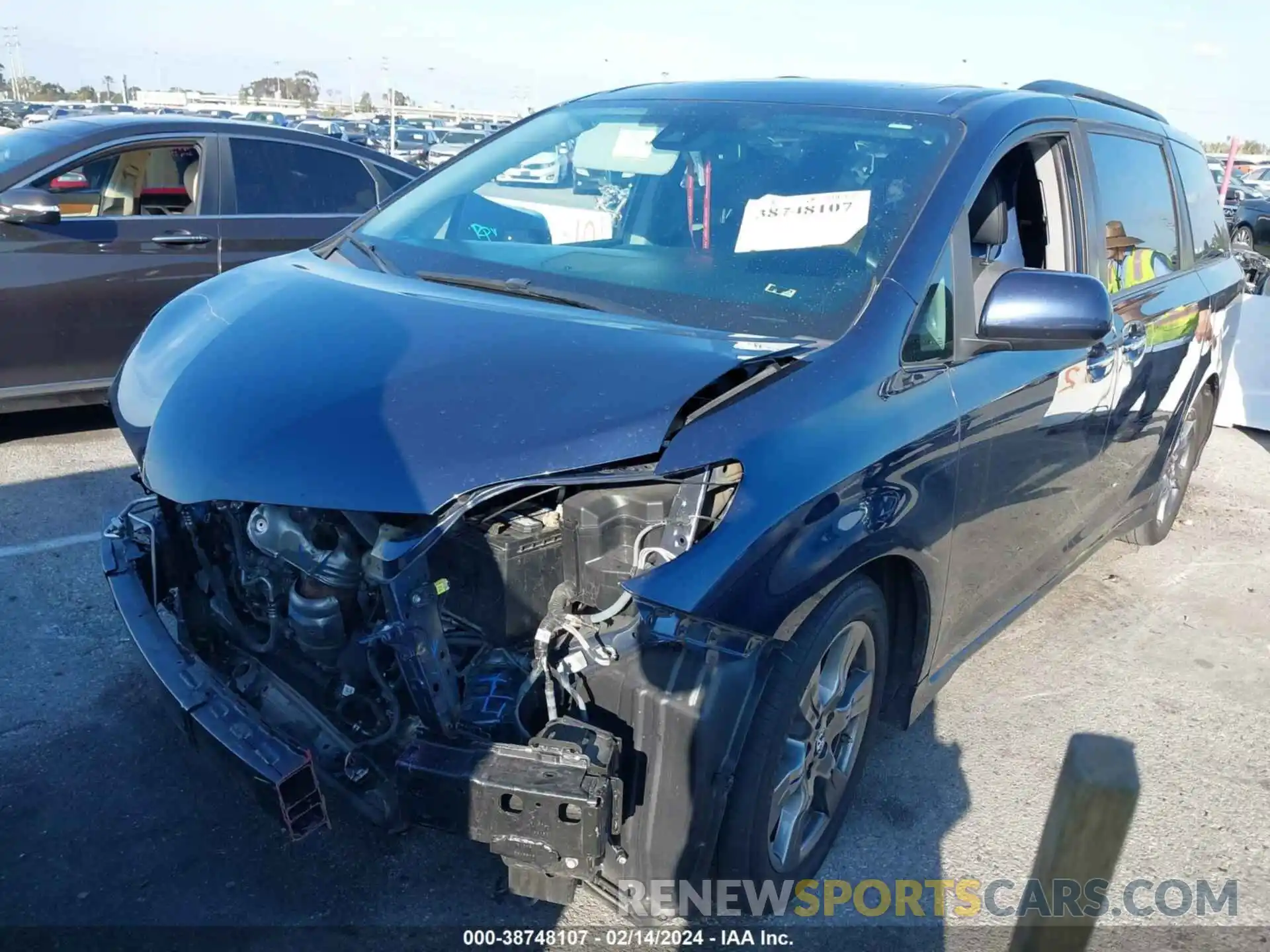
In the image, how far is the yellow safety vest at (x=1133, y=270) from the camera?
3590 millimetres

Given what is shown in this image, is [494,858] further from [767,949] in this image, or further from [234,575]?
[234,575]

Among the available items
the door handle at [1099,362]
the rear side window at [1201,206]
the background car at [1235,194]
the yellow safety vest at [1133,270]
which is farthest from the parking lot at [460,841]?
the background car at [1235,194]

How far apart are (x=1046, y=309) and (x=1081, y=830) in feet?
5.15

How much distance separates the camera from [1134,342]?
144 inches

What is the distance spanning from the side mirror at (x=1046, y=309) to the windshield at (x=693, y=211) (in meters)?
0.31

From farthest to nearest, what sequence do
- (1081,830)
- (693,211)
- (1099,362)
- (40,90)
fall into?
(40,90) < (1099,362) < (693,211) < (1081,830)

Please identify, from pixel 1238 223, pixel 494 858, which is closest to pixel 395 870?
pixel 494 858

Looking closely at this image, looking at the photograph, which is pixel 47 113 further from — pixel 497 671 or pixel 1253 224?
pixel 497 671

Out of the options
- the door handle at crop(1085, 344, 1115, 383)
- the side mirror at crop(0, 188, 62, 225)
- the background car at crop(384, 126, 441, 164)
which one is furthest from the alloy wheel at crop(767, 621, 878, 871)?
the background car at crop(384, 126, 441, 164)

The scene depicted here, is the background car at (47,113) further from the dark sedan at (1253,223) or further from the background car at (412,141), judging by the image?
the dark sedan at (1253,223)

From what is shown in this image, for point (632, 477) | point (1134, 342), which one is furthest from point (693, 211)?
point (1134, 342)

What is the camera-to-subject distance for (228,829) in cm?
275

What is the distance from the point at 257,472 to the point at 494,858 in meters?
1.25

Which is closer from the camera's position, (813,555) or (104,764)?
(813,555)
